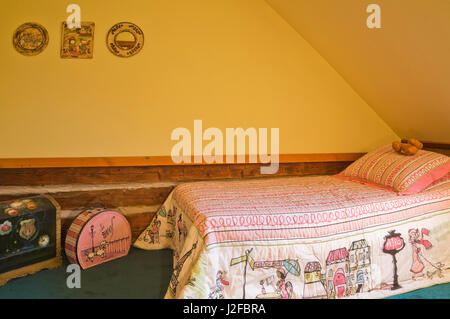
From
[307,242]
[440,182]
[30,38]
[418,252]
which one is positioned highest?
[30,38]

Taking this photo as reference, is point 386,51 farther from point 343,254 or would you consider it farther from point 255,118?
point 343,254

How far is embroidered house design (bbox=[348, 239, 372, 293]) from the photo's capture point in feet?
6.61

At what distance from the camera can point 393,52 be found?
8.07ft

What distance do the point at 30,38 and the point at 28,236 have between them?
4.82 ft

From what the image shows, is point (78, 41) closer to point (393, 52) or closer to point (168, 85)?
point (168, 85)

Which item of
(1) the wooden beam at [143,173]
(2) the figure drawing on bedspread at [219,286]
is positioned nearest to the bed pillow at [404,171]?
(1) the wooden beam at [143,173]

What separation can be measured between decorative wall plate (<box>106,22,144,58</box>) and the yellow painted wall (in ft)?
0.14

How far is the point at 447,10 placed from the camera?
6.24 ft

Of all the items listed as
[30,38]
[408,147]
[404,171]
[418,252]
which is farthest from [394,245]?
[30,38]

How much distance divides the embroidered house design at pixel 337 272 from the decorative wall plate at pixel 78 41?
2306mm

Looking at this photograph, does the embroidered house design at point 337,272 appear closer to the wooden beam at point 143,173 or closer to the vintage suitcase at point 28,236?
the wooden beam at point 143,173

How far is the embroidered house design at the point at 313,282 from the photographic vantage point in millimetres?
1921
